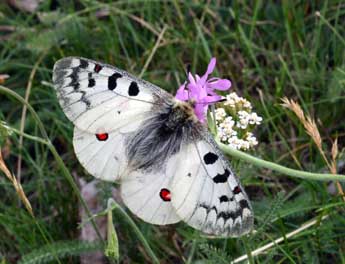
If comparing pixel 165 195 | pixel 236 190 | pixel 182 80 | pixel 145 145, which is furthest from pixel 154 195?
pixel 182 80

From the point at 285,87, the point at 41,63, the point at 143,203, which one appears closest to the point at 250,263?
the point at 143,203

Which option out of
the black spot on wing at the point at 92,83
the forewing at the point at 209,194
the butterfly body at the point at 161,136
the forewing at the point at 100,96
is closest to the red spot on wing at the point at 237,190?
the forewing at the point at 209,194

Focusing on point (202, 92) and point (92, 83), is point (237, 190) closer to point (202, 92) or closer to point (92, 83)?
point (202, 92)

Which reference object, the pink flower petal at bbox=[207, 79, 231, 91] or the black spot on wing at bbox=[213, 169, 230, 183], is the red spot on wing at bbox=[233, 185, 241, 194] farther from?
the pink flower petal at bbox=[207, 79, 231, 91]

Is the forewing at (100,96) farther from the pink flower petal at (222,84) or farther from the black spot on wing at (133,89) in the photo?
the pink flower petal at (222,84)

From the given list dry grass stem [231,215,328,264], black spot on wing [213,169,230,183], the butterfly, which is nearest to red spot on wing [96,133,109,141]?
the butterfly

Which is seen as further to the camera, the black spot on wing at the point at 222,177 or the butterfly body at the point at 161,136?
the butterfly body at the point at 161,136

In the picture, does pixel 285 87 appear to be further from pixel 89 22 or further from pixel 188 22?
pixel 89 22
